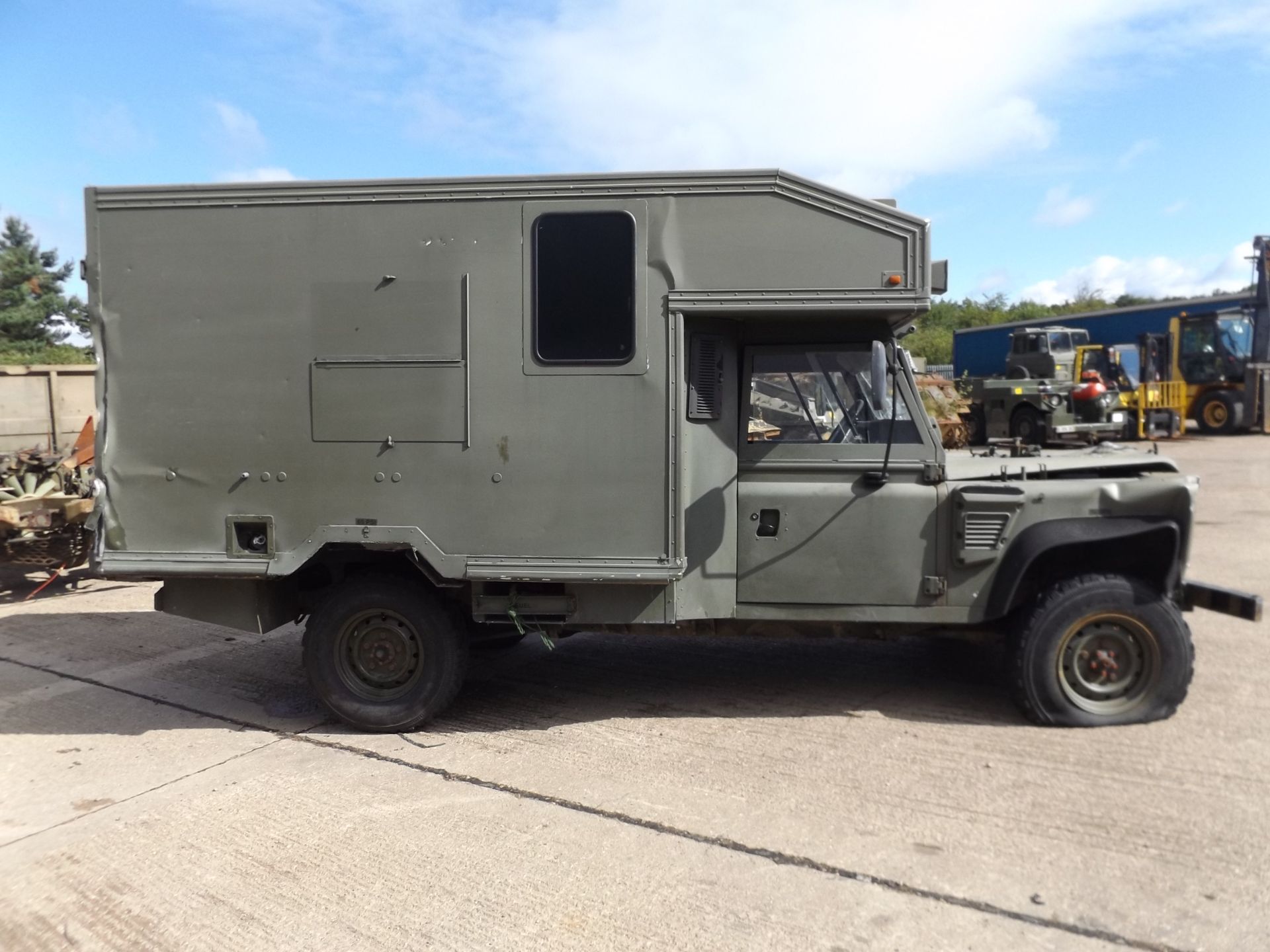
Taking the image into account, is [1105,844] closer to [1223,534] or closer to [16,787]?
[16,787]

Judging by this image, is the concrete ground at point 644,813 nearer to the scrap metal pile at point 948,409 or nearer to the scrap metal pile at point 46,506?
the scrap metal pile at point 46,506

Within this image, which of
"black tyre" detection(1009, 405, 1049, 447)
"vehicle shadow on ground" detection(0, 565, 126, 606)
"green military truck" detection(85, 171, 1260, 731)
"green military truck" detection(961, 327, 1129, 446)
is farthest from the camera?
"black tyre" detection(1009, 405, 1049, 447)

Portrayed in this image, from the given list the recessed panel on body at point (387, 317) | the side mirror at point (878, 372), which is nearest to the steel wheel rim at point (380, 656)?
the recessed panel on body at point (387, 317)

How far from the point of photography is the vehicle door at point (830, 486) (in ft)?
16.4

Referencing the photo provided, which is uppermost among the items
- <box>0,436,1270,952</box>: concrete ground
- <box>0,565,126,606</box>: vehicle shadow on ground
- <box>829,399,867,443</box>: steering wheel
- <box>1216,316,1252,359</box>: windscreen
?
<box>1216,316,1252,359</box>: windscreen

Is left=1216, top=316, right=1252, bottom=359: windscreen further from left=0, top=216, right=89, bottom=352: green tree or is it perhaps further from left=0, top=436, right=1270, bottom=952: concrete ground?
left=0, top=216, right=89, bottom=352: green tree

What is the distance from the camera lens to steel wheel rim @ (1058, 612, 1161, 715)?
4.93 meters

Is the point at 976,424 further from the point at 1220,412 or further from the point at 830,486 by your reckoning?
the point at 830,486

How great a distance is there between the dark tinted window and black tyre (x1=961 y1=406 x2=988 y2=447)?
19874 mm

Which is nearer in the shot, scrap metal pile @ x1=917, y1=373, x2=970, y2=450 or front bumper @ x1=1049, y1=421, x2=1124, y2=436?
scrap metal pile @ x1=917, y1=373, x2=970, y2=450

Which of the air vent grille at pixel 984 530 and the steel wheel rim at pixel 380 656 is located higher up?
the air vent grille at pixel 984 530

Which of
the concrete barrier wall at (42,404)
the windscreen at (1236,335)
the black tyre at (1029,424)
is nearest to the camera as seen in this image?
the concrete barrier wall at (42,404)

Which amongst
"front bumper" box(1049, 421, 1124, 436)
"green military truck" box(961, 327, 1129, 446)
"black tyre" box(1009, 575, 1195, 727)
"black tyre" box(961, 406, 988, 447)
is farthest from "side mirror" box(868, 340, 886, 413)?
"black tyre" box(961, 406, 988, 447)

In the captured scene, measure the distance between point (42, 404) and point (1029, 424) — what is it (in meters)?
19.4
